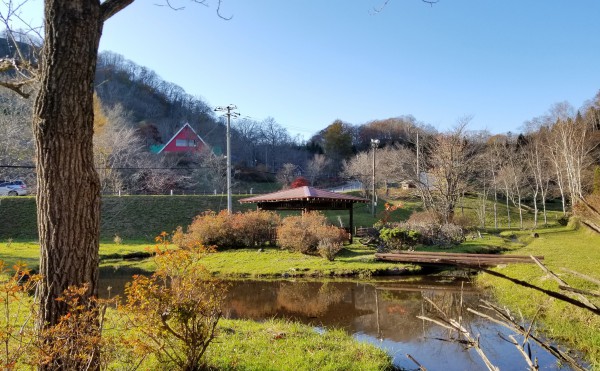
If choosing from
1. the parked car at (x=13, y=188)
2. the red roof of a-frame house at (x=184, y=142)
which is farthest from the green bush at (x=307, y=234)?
the red roof of a-frame house at (x=184, y=142)

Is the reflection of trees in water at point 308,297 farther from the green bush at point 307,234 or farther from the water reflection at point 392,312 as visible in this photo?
the green bush at point 307,234

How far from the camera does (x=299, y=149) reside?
54.2m

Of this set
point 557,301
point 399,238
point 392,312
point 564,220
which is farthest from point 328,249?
point 564,220

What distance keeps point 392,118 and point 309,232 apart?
160 feet

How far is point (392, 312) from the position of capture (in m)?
8.63

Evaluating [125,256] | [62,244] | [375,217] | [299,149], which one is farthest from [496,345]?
[299,149]

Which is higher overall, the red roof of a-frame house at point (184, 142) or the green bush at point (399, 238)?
the red roof of a-frame house at point (184, 142)

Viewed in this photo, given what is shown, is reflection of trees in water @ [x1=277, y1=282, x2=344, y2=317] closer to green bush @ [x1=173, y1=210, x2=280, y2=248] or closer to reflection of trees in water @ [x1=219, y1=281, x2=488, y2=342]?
reflection of trees in water @ [x1=219, y1=281, x2=488, y2=342]

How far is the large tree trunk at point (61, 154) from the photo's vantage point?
338 centimetres

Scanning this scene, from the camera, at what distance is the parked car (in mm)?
28177

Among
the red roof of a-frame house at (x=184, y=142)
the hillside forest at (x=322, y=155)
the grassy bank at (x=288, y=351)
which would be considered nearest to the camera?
the grassy bank at (x=288, y=351)

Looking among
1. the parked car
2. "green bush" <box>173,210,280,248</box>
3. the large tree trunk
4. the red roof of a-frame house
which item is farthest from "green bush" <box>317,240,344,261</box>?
the red roof of a-frame house

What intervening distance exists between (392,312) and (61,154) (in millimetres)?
7398

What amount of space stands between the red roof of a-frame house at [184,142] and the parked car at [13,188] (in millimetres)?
14279
